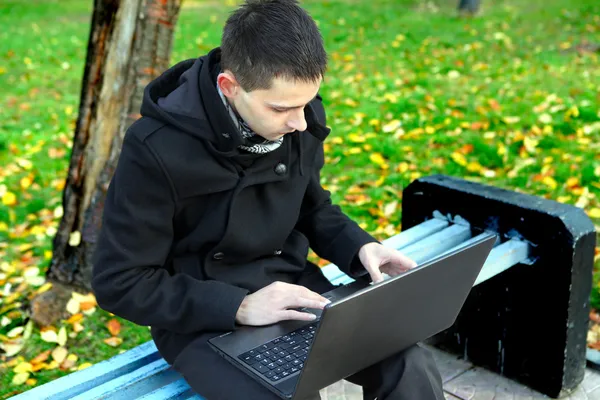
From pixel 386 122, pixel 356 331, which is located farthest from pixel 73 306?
pixel 386 122

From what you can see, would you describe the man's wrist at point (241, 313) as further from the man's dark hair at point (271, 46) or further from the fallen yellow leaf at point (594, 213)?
the fallen yellow leaf at point (594, 213)

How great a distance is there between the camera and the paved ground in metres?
2.76

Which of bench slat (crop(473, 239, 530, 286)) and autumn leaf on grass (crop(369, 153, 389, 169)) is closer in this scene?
bench slat (crop(473, 239, 530, 286))

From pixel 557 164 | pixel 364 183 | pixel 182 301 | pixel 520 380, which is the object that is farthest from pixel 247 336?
pixel 557 164

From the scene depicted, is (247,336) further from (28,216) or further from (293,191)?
(28,216)

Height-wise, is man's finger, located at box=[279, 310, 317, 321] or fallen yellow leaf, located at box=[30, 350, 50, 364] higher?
man's finger, located at box=[279, 310, 317, 321]

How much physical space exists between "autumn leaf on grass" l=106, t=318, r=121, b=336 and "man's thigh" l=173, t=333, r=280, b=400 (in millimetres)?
1462

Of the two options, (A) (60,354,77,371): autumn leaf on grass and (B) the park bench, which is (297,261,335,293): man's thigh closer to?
(B) the park bench

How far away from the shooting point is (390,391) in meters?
1.83

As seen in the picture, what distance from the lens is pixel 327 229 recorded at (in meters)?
2.32

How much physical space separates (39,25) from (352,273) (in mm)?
10234

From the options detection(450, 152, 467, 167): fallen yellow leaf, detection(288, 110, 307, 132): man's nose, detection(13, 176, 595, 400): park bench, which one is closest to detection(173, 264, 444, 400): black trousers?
detection(13, 176, 595, 400): park bench

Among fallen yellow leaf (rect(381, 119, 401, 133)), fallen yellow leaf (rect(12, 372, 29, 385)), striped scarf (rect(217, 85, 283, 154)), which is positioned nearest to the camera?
striped scarf (rect(217, 85, 283, 154))

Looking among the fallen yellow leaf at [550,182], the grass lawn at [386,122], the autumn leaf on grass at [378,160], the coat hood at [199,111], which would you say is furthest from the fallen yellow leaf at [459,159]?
the coat hood at [199,111]
